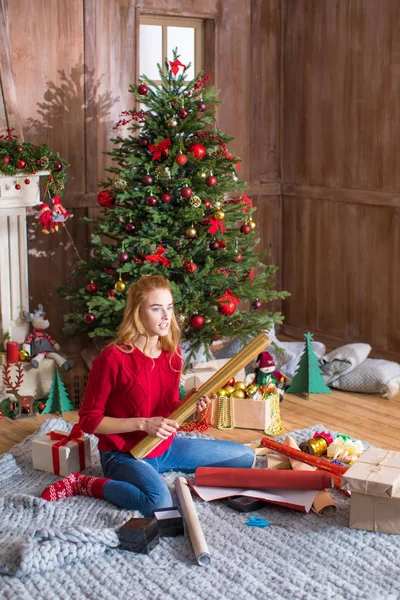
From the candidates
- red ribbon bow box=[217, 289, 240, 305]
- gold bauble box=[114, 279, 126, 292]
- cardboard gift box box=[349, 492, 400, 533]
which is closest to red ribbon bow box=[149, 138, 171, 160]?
gold bauble box=[114, 279, 126, 292]

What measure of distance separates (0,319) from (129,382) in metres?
1.64

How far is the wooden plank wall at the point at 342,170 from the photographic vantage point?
5.11 meters

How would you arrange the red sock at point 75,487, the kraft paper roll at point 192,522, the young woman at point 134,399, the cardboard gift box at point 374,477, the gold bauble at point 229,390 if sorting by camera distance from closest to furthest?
the kraft paper roll at point 192,522
the cardboard gift box at point 374,477
the young woman at point 134,399
the red sock at point 75,487
the gold bauble at point 229,390

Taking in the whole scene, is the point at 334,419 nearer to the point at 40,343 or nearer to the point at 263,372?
the point at 263,372

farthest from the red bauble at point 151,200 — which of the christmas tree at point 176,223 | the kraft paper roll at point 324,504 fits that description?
the kraft paper roll at point 324,504

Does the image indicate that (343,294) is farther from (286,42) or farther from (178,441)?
(178,441)

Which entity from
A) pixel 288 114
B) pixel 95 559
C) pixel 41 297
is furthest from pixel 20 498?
pixel 288 114

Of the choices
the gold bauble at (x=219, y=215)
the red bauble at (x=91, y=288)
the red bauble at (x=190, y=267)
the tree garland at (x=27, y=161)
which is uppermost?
the tree garland at (x=27, y=161)

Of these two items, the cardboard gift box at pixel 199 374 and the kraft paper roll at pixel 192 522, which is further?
the cardboard gift box at pixel 199 374

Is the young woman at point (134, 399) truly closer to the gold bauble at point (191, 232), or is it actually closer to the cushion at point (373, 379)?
the gold bauble at point (191, 232)

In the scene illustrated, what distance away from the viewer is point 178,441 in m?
3.38

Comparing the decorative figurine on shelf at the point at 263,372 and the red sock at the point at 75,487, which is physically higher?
the decorative figurine on shelf at the point at 263,372

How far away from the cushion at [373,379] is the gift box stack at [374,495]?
5.32 ft

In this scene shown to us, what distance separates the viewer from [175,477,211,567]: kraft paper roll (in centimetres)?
270
